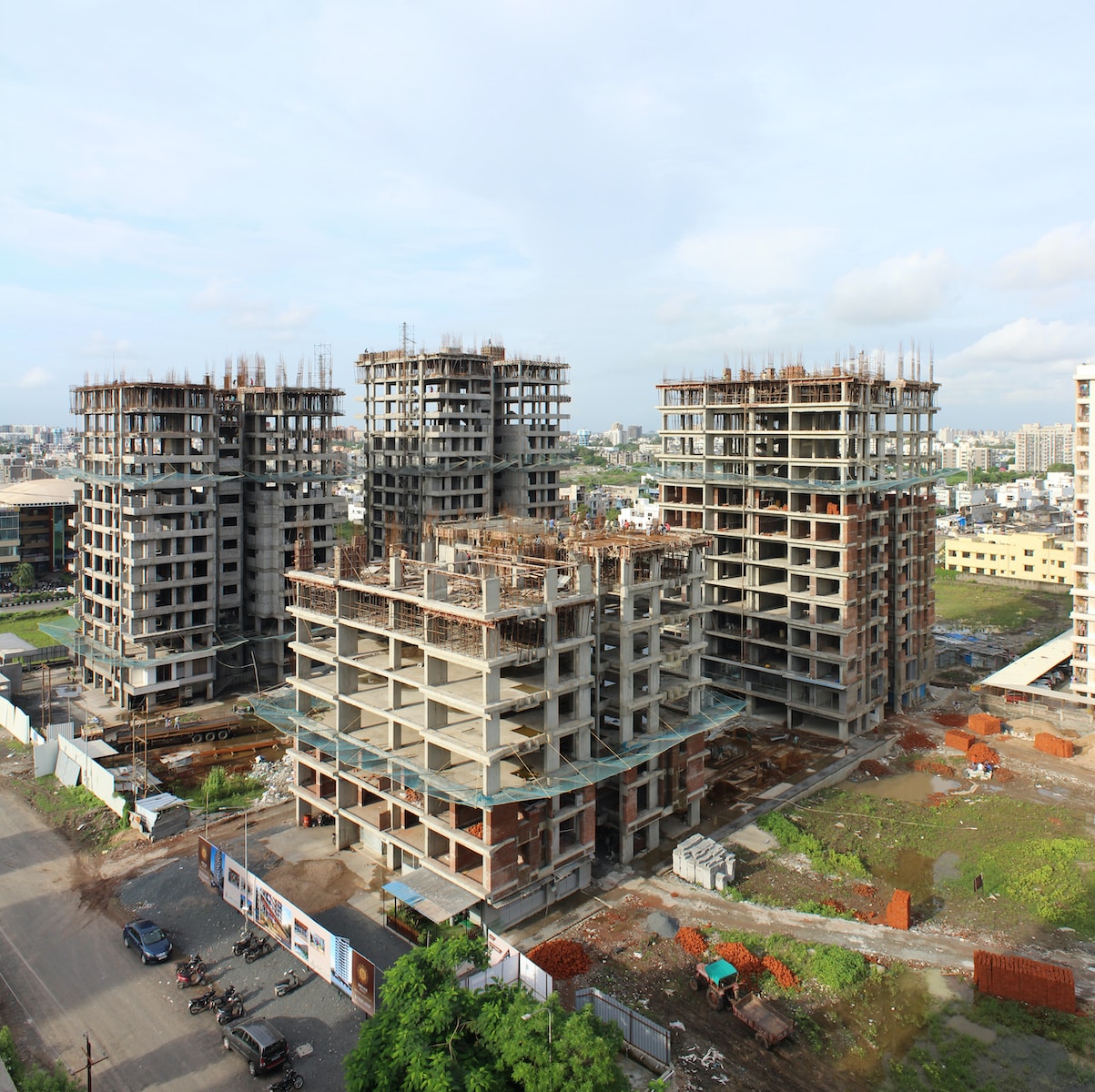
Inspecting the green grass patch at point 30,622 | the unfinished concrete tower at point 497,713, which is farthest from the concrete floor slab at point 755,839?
the green grass patch at point 30,622

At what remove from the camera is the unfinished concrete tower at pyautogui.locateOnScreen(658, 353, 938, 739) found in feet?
172

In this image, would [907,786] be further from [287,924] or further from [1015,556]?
[1015,556]

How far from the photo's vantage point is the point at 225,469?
62.8 meters

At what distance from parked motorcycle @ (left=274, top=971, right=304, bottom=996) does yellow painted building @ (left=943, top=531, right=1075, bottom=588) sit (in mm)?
102140

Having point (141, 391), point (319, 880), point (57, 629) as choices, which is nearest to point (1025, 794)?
point (319, 880)

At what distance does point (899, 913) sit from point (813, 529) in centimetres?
2467

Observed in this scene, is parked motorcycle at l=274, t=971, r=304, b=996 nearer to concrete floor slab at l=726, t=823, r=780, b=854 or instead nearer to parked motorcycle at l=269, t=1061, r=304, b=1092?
parked motorcycle at l=269, t=1061, r=304, b=1092

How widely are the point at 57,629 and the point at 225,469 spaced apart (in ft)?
59.1

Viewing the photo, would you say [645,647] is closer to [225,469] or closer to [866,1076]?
[866,1076]

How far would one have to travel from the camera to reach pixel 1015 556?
362 feet

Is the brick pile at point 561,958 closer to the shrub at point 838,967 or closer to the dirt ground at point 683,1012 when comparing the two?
the dirt ground at point 683,1012

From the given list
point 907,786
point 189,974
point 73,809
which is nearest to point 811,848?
point 907,786

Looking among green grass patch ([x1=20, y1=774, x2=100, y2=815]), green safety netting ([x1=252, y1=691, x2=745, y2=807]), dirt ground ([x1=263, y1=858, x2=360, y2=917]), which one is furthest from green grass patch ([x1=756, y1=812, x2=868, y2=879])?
green grass patch ([x1=20, y1=774, x2=100, y2=815])

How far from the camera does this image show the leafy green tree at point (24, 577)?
9625 cm
